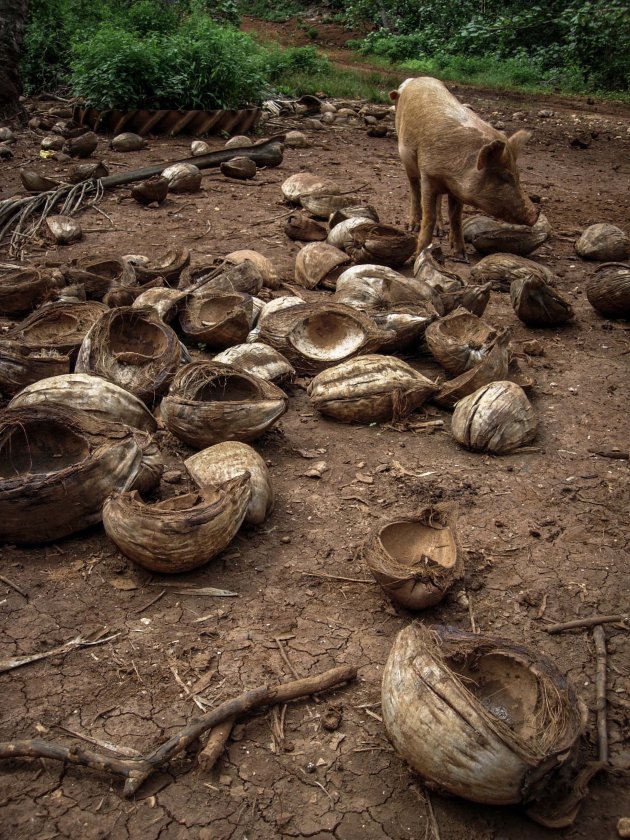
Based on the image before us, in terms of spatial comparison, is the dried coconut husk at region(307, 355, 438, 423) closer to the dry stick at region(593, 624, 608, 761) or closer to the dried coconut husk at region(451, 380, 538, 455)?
the dried coconut husk at region(451, 380, 538, 455)

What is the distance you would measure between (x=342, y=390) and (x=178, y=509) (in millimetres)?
1528

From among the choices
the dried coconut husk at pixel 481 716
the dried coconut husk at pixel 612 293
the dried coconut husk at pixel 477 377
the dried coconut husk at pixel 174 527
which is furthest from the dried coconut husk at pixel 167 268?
the dried coconut husk at pixel 481 716

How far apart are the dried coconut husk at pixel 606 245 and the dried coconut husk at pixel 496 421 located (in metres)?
3.53

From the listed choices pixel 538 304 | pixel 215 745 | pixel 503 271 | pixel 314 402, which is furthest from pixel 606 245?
pixel 215 745

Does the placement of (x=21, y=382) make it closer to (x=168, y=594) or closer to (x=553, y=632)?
(x=168, y=594)

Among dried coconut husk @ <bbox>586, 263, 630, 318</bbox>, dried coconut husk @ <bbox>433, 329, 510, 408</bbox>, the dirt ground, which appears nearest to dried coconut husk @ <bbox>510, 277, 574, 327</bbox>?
dried coconut husk @ <bbox>586, 263, 630, 318</bbox>

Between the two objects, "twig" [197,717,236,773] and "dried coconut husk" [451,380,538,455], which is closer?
"twig" [197,717,236,773]

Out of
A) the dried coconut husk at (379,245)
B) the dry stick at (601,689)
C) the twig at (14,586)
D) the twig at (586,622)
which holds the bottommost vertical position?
the dried coconut husk at (379,245)

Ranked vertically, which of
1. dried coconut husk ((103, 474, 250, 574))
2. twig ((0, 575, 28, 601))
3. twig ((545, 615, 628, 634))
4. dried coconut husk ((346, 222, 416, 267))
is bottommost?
dried coconut husk ((346, 222, 416, 267))

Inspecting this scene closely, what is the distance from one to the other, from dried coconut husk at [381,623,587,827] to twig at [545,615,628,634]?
422 millimetres

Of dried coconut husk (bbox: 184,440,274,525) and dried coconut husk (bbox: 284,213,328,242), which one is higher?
dried coconut husk (bbox: 184,440,274,525)

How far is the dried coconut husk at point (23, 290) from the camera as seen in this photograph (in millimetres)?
5484

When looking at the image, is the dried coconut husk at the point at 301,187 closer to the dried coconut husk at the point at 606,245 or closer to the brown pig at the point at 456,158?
the brown pig at the point at 456,158

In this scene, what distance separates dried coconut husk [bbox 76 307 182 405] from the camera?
4355 millimetres
